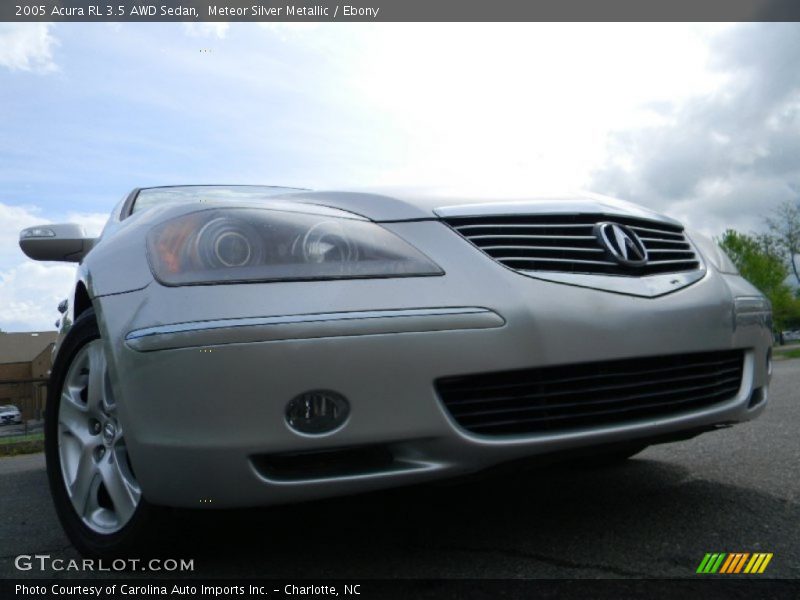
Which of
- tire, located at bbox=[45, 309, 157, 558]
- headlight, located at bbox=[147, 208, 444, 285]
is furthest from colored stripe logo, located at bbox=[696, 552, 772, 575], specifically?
tire, located at bbox=[45, 309, 157, 558]

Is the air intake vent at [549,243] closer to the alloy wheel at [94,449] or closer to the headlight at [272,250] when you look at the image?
the headlight at [272,250]

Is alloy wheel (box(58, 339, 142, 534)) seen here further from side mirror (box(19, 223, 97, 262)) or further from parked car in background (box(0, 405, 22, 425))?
parked car in background (box(0, 405, 22, 425))

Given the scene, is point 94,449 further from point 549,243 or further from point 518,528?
point 549,243

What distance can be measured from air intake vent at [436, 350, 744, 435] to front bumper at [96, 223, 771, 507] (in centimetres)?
4

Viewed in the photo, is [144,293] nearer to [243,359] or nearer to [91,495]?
[243,359]

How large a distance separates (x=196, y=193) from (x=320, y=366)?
209 centimetres

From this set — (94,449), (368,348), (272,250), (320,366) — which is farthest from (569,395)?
(94,449)

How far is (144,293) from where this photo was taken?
2.02m

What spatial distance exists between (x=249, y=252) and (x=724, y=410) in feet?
4.90

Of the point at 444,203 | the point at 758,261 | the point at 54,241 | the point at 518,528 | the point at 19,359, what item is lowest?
the point at 19,359

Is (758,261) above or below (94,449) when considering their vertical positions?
below

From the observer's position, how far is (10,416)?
43.3 metres

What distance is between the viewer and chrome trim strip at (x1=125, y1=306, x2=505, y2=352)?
1846 mm

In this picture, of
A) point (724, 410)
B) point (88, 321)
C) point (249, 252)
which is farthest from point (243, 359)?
point (724, 410)
